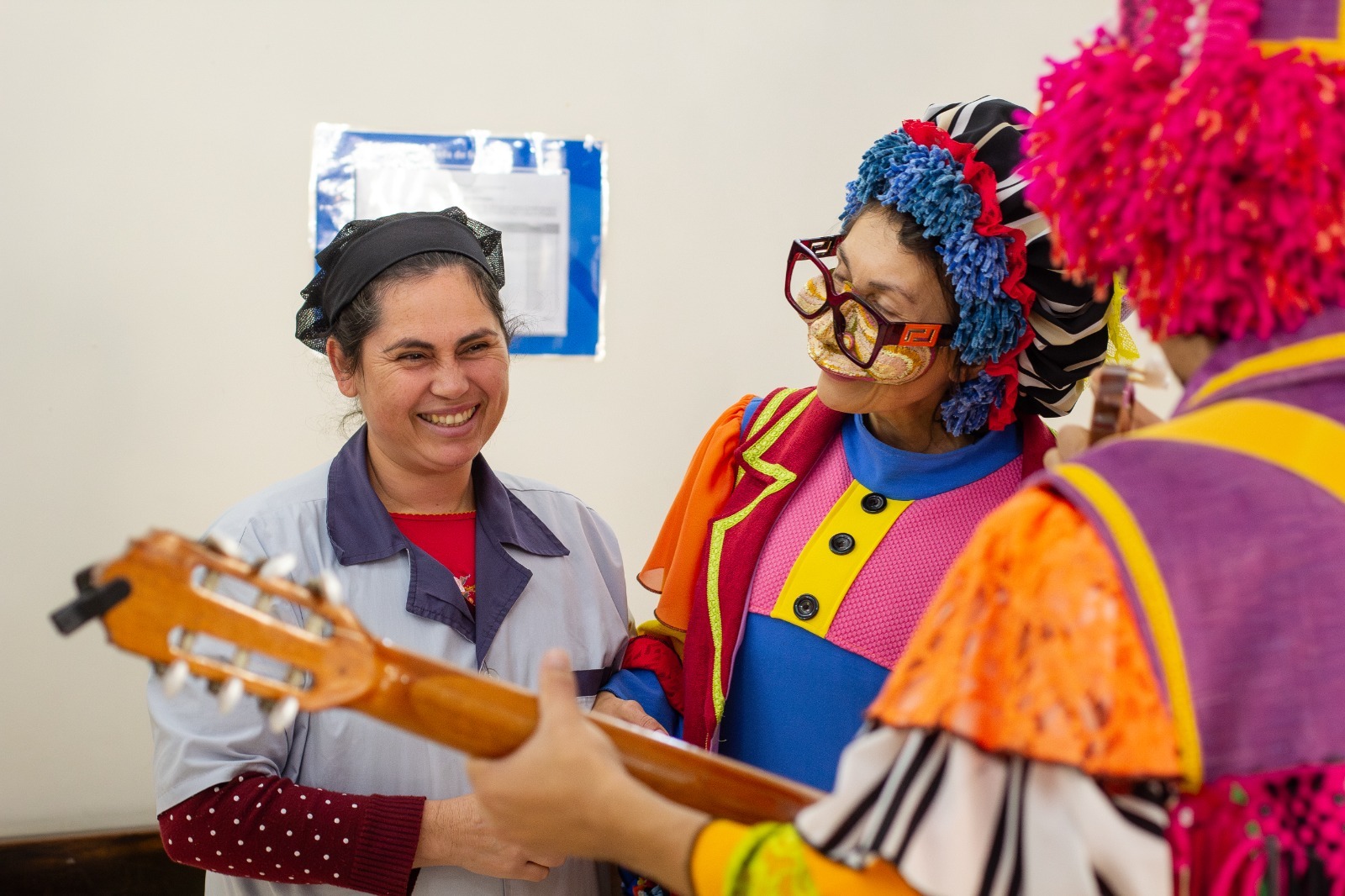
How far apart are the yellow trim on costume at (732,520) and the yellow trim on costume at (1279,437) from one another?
920 millimetres

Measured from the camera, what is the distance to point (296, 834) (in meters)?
1.44

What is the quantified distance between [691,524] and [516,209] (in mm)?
1295

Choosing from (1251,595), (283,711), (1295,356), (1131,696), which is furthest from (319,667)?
(1295,356)

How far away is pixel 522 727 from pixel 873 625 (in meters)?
0.68

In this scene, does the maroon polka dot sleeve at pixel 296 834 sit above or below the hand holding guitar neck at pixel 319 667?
below

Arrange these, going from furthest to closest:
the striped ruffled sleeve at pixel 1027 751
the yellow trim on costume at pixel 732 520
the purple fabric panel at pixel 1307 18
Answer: the yellow trim on costume at pixel 732 520 → the purple fabric panel at pixel 1307 18 → the striped ruffled sleeve at pixel 1027 751

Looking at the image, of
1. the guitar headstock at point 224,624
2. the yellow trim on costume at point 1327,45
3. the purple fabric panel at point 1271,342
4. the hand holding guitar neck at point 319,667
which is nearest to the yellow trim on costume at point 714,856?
the hand holding guitar neck at point 319,667

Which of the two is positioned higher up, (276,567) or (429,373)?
(429,373)

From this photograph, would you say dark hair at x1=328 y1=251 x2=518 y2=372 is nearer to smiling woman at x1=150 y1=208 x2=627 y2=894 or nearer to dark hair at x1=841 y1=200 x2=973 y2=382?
smiling woman at x1=150 y1=208 x2=627 y2=894

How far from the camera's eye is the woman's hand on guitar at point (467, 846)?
149cm

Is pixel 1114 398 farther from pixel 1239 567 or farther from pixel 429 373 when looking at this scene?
pixel 429 373

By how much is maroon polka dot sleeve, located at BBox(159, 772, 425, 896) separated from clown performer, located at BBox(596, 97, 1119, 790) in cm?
40

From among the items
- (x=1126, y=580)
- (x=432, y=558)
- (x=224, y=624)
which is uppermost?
(x=1126, y=580)

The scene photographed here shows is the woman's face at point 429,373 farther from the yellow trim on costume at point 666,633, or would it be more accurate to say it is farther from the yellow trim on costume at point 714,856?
the yellow trim on costume at point 714,856
